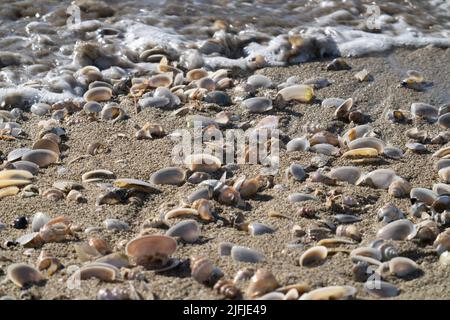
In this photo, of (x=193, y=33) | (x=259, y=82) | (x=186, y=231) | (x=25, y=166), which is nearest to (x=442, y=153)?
(x=259, y=82)

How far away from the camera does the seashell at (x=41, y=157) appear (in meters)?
3.80

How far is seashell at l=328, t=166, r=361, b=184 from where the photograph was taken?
143 inches

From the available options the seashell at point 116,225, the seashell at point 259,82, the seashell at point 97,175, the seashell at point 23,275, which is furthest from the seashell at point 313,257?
the seashell at point 259,82

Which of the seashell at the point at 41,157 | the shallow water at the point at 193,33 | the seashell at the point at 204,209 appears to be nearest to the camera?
the seashell at the point at 204,209

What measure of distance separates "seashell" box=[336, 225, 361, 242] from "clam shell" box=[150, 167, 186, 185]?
2.64 ft

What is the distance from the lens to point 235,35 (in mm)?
5430

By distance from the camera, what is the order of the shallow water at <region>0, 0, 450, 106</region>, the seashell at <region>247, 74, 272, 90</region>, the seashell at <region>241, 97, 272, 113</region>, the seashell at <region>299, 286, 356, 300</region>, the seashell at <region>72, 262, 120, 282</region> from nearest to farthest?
1. the seashell at <region>299, 286, 356, 300</region>
2. the seashell at <region>72, 262, 120, 282</region>
3. the seashell at <region>241, 97, 272, 113</region>
4. the seashell at <region>247, 74, 272, 90</region>
5. the shallow water at <region>0, 0, 450, 106</region>

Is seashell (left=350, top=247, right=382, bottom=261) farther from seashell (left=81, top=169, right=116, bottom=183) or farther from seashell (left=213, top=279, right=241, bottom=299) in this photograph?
seashell (left=81, top=169, right=116, bottom=183)

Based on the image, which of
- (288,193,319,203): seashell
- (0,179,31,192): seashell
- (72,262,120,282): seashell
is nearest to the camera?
(72,262,120,282): seashell

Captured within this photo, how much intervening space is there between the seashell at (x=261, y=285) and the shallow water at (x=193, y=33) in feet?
7.35

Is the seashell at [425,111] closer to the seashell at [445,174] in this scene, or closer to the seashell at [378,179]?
the seashell at [445,174]

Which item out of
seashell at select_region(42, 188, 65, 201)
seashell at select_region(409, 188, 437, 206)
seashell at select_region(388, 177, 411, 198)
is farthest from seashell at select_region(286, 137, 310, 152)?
seashell at select_region(42, 188, 65, 201)

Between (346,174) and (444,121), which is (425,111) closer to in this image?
(444,121)
